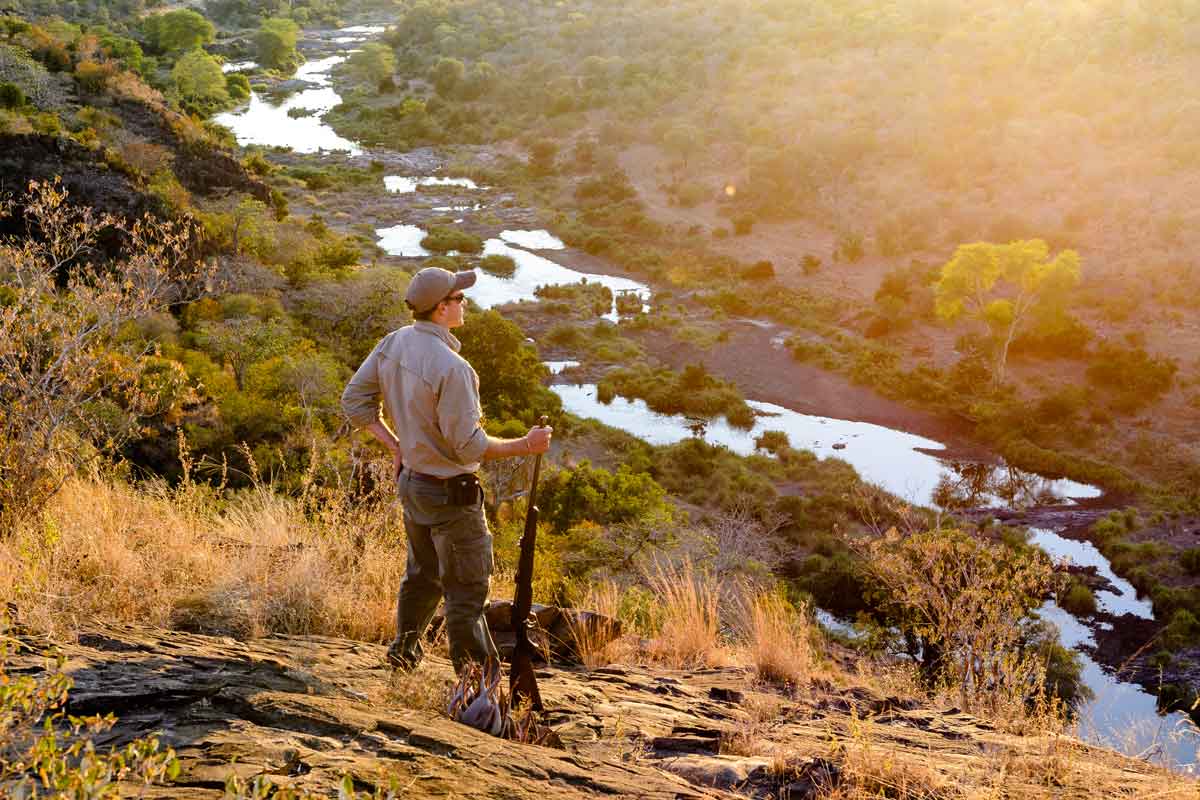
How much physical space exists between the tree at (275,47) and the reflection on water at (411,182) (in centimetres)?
4058

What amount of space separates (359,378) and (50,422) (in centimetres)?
218

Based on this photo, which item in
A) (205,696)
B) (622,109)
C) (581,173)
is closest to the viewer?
(205,696)

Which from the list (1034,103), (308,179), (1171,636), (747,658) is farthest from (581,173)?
(747,658)

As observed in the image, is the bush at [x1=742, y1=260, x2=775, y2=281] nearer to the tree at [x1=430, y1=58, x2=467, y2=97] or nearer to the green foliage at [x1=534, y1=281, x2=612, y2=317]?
the green foliage at [x1=534, y1=281, x2=612, y2=317]

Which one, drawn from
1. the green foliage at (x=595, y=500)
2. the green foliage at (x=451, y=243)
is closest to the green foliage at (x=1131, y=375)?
the green foliage at (x=595, y=500)

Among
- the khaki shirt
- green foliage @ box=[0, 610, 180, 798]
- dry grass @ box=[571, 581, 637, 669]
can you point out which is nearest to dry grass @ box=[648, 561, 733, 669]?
dry grass @ box=[571, 581, 637, 669]

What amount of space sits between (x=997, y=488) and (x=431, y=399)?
2447 centimetres

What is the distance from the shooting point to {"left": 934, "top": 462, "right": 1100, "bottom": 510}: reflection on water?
23.3 meters

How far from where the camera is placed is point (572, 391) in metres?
29.8

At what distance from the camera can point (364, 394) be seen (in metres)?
3.52

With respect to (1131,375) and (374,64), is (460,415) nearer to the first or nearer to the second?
(1131,375)

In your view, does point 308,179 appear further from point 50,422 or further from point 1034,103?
point 50,422

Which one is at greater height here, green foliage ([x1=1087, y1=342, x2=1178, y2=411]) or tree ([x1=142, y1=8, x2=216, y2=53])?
tree ([x1=142, y1=8, x2=216, y2=53])

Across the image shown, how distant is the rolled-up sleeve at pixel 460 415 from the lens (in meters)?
3.17
